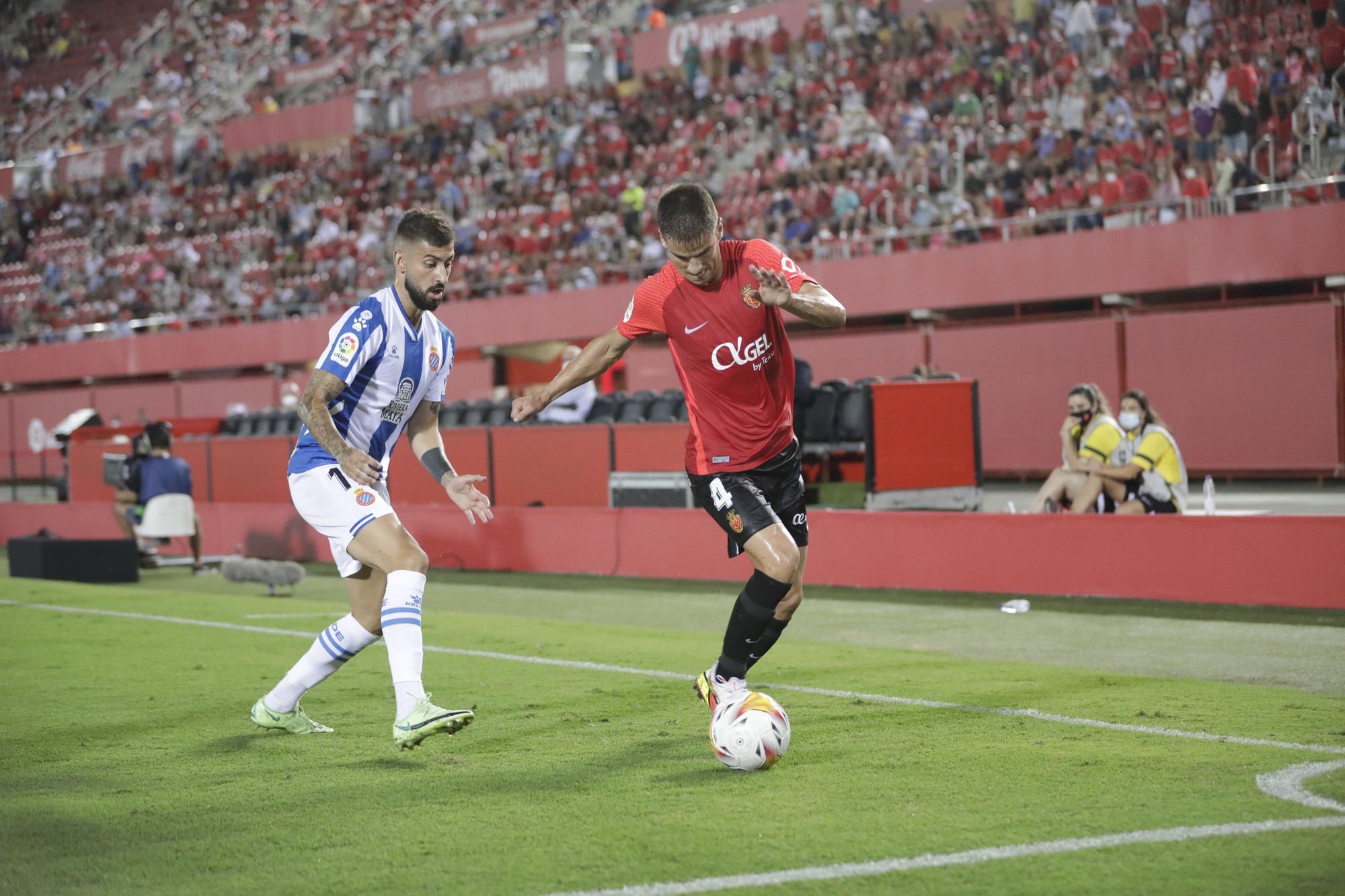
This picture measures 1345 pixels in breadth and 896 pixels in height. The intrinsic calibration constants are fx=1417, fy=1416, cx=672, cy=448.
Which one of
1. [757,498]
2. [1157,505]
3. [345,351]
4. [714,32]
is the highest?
[714,32]

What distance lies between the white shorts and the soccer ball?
5.59ft

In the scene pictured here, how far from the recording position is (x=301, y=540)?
1814cm

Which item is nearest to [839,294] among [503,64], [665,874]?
[503,64]

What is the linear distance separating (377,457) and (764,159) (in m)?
20.9

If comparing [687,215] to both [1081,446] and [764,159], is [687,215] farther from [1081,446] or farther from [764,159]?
[764,159]

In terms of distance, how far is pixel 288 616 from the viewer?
11.9 metres

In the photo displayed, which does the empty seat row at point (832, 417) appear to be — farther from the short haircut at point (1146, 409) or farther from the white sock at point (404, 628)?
the white sock at point (404, 628)

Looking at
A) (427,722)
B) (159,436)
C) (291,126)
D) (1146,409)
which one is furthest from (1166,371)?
(291,126)

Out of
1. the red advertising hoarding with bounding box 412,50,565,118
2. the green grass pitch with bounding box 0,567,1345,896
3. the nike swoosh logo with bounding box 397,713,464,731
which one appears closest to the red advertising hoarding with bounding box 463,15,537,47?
the red advertising hoarding with bounding box 412,50,565,118

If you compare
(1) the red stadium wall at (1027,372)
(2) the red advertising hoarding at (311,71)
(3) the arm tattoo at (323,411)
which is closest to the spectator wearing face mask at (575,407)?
(1) the red stadium wall at (1027,372)

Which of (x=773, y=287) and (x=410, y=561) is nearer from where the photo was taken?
(x=773, y=287)

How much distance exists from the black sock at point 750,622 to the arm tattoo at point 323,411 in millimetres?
1759

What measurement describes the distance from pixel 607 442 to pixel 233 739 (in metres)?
9.55

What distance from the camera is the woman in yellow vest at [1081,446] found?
1224 centimetres
